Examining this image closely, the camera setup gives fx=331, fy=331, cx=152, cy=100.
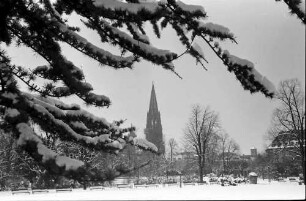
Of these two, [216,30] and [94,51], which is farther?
[94,51]

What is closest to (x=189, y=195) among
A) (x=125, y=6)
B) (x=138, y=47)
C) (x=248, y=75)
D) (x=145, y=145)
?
(x=145, y=145)


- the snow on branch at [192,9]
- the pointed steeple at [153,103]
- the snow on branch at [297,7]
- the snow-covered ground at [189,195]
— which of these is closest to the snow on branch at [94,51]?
the snow on branch at [192,9]

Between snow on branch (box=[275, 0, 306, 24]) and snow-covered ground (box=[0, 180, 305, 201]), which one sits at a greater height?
snow on branch (box=[275, 0, 306, 24])

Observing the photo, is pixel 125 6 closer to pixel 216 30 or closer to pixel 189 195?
pixel 216 30

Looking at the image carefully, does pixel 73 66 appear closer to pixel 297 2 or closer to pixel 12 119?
pixel 12 119

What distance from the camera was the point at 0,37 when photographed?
12.7 feet

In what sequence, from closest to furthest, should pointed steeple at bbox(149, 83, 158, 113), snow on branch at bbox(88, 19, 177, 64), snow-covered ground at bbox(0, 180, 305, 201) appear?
snow on branch at bbox(88, 19, 177, 64) → snow-covered ground at bbox(0, 180, 305, 201) → pointed steeple at bbox(149, 83, 158, 113)

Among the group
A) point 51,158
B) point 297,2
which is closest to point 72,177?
point 51,158

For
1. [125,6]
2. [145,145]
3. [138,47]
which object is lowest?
[145,145]

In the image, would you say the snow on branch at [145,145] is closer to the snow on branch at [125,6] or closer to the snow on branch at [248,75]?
the snow on branch at [248,75]

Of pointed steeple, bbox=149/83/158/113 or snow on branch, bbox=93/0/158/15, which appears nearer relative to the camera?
snow on branch, bbox=93/0/158/15

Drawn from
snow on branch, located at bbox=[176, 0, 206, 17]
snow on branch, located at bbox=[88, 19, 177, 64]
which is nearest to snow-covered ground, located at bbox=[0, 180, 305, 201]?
snow on branch, located at bbox=[88, 19, 177, 64]

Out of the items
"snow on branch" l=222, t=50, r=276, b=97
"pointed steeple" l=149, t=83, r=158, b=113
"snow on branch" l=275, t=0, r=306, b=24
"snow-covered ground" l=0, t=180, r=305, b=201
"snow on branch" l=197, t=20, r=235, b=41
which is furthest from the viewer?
"pointed steeple" l=149, t=83, r=158, b=113

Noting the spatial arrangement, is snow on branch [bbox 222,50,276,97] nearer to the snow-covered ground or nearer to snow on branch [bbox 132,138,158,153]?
snow on branch [bbox 132,138,158,153]
